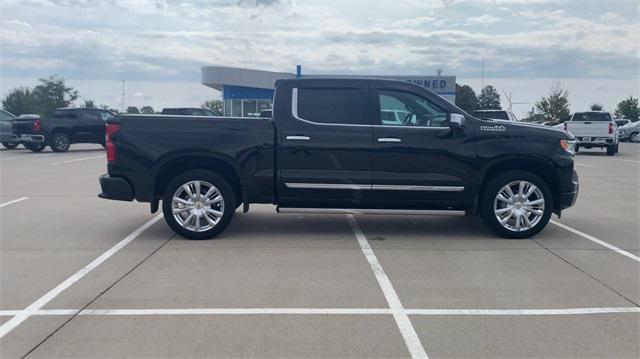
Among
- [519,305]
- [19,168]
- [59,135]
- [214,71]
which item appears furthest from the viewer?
[214,71]

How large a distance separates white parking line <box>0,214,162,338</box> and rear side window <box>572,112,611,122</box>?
73.9 ft

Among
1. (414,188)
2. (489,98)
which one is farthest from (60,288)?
(489,98)

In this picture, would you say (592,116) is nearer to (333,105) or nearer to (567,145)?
(567,145)

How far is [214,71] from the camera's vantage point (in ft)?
145

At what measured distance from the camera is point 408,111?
25.2 ft

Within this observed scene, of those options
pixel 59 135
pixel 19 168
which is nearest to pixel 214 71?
pixel 59 135

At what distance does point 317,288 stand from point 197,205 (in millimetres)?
2523

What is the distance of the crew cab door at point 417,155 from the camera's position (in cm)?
752

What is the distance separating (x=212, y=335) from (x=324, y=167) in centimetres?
339

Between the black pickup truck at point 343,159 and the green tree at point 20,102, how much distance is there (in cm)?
5903

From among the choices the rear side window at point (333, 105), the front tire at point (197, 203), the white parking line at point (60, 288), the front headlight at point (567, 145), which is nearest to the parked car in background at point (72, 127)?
the white parking line at point (60, 288)

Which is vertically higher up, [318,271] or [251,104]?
[251,104]

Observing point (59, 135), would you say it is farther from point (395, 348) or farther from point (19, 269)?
point (395, 348)

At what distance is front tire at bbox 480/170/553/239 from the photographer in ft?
25.1
